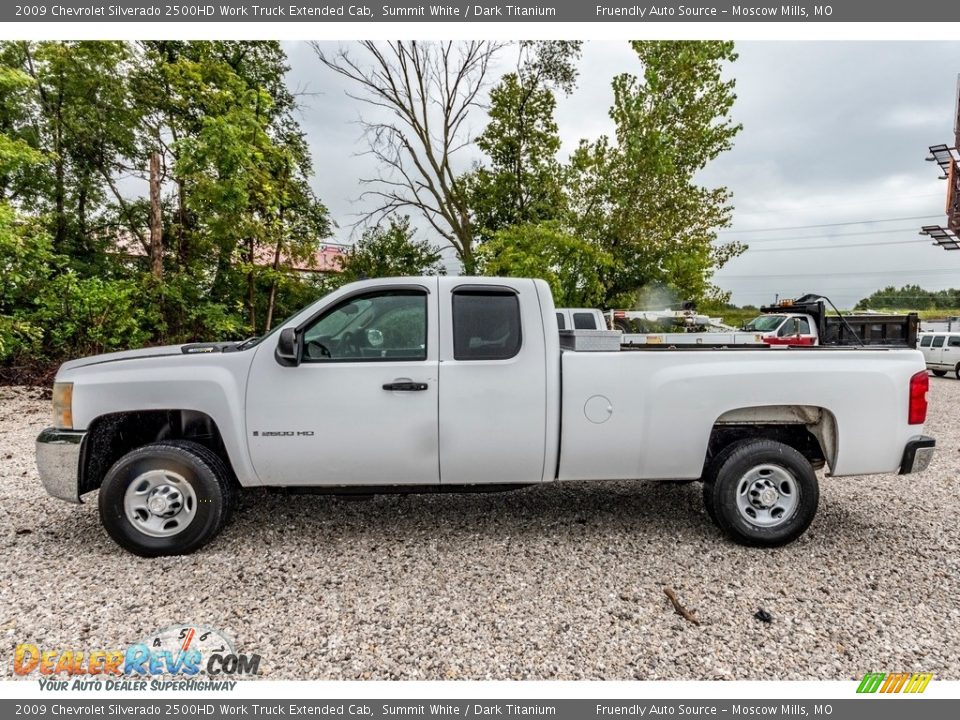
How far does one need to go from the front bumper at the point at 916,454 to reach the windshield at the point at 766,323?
12.5m

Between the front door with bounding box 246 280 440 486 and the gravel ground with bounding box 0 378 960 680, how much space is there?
60 centimetres

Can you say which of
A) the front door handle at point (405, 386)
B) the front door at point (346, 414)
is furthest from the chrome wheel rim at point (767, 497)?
the front door handle at point (405, 386)

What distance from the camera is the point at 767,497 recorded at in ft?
11.2

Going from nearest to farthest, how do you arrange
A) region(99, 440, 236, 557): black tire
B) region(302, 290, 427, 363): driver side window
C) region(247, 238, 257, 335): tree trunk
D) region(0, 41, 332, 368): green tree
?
region(99, 440, 236, 557): black tire, region(302, 290, 427, 363): driver side window, region(0, 41, 332, 368): green tree, region(247, 238, 257, 335): tree trunk

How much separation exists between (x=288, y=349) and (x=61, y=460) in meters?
1.72

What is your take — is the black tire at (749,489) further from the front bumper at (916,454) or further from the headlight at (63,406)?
the headlight at (63,406)

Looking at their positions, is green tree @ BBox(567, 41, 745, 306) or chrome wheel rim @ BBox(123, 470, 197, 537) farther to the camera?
green tree @ BBox(567, 41, 745, 306)

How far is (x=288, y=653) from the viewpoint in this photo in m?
2.40

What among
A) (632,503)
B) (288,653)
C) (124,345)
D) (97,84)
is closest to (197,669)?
(288,653)

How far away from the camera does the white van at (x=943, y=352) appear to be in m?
15.9

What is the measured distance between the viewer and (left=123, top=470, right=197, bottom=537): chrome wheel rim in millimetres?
3227

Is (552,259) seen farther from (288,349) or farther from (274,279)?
(288,349)

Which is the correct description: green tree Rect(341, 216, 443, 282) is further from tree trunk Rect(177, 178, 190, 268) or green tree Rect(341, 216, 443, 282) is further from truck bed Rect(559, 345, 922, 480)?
truck bed Rect(559, 345, 922, 480)

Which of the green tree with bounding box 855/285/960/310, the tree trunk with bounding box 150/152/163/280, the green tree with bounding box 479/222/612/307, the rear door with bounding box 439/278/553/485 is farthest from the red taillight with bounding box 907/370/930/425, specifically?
the green tree with bounding box 855/285/960/310
